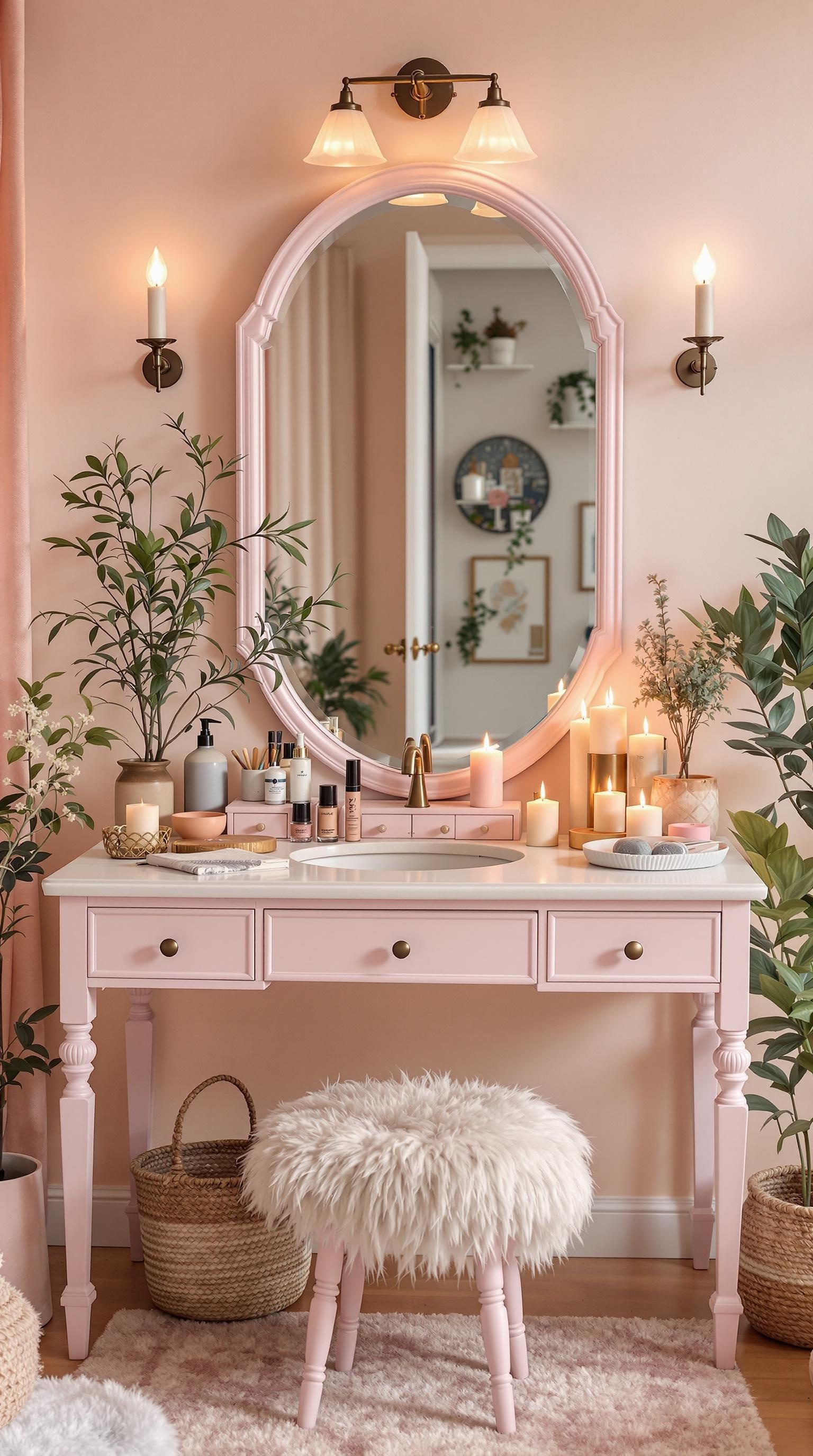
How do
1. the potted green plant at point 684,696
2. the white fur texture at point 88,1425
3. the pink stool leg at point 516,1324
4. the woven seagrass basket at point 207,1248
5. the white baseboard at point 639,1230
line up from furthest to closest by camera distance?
the white baseboard at point 639,1230, the potted green plant at point 684,696, the woven seagrass basket at point 207,1248, the pink stool leg at point 516,1324, the white fur texture at point 88,1425

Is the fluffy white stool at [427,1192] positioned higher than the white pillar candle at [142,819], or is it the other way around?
the white pillar candle at [142,819]

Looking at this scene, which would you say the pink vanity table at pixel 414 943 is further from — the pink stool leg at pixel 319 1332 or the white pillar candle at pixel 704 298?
the white pillar candle at pixel 704 298

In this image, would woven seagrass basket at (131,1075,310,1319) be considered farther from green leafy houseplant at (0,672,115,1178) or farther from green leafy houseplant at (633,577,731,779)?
green leafy houseplant at (633,577,731,779)

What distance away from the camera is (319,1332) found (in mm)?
2037

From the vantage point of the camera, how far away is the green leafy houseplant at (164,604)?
8.70 feet

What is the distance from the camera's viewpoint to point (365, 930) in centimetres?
221

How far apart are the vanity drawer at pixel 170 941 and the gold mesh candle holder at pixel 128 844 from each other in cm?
19

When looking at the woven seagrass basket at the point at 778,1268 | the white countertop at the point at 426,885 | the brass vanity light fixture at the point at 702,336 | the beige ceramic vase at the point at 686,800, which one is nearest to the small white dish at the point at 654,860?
the white countertop at the point at 426,885

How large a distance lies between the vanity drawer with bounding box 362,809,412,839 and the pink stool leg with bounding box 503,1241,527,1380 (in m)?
0.83

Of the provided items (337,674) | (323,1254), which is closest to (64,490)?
(337,674)

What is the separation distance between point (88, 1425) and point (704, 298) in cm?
218

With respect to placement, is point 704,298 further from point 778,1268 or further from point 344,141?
point 778,1268

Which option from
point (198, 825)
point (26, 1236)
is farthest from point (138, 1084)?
point (198, 825)

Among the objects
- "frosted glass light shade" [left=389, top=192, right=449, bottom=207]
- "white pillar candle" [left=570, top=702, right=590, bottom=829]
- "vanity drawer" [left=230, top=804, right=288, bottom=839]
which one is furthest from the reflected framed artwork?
"frosted glass light shade" [left=389, top=192, right=449, bottom=207]
